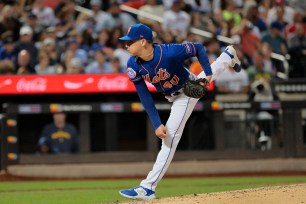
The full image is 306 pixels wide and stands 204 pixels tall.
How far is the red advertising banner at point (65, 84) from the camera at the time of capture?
14.1 metres

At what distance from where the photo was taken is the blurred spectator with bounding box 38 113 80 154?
14.2 m

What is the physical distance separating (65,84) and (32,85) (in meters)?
0.55

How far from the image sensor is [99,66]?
14.9m

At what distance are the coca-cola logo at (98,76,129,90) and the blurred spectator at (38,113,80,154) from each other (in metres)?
0.83

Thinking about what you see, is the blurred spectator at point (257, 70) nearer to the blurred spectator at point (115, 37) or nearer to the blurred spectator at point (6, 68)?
the blurred spectator at point (115, 37)

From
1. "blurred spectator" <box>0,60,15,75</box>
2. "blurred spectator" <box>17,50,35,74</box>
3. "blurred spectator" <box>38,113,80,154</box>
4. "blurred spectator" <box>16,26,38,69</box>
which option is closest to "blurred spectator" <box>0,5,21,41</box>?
"blurred spectator" <box>16,26,38,69</box>

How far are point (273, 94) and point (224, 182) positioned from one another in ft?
7.77

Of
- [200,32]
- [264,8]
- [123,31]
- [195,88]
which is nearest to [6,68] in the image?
[123,31]

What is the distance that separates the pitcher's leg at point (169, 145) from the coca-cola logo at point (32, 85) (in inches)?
216

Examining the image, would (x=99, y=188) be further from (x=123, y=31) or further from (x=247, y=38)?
(x=247, y=38)

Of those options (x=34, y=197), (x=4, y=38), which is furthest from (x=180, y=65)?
(x=4, y=38)

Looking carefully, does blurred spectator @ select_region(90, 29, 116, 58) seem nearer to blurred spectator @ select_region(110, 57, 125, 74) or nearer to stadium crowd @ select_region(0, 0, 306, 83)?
stadium crowd @ select_region(0, 0, 306, 83)

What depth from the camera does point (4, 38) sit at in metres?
15.3

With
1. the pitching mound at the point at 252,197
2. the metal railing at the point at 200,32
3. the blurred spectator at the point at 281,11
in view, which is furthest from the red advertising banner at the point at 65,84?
the pitching mound at the point at 252,197
